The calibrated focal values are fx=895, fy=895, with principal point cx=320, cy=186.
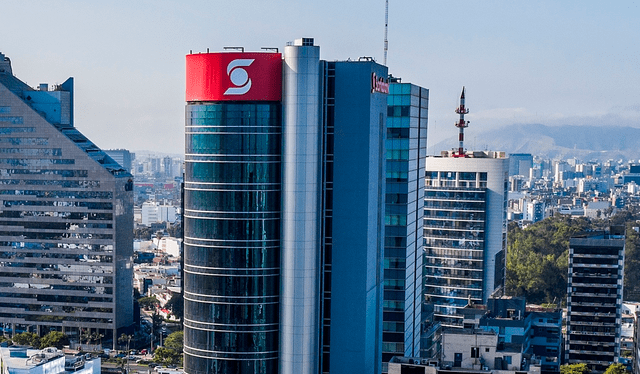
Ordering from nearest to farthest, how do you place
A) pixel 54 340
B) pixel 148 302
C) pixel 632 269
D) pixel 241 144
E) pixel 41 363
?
1. pixel 241 144
2. pixel 41 363
3. pixel 54 340
4. pixel 148 302
5. pixel 632 269

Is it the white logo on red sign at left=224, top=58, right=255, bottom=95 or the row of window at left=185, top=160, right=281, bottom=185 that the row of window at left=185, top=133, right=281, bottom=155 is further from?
the white logo on red sign at left=224, top=58, right=255, bottom=95

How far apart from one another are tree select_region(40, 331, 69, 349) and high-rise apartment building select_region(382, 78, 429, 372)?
45829mm

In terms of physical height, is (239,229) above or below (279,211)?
below

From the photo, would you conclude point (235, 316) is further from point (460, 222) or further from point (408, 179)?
point (460, 222)

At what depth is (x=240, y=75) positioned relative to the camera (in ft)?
142

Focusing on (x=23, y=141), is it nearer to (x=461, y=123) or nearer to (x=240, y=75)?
(x=461, y=123)

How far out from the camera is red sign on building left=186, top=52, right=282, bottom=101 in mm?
43219

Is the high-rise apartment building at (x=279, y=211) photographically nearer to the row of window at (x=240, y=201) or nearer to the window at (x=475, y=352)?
the row of window at (x=240, y=201)

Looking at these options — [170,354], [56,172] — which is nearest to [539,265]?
[170,354]

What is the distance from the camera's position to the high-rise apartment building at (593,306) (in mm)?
86062

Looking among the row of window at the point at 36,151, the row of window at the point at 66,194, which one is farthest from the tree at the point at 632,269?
the row of window at the point at 36,151

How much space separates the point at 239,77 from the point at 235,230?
24.4 ft

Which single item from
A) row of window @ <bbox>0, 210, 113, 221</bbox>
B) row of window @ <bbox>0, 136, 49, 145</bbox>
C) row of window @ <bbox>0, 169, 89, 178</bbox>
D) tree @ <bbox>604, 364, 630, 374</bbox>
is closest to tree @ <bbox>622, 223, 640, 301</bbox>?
tree @ <bbox>604, 364, 630, 374</bbox>

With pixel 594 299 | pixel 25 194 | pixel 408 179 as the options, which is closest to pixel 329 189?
pixel 408 179
